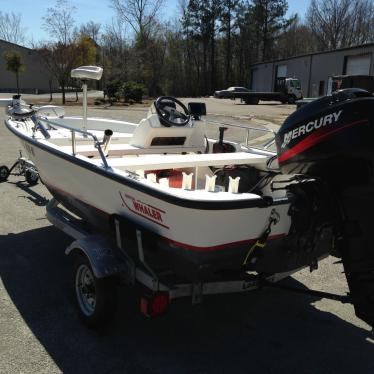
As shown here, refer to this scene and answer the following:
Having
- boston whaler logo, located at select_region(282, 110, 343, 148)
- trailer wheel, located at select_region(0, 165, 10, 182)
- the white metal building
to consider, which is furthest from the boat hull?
the white metal building

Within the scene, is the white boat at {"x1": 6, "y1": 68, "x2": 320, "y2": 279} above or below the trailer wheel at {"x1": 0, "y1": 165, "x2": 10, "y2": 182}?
above

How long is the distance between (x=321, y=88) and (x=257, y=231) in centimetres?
3901

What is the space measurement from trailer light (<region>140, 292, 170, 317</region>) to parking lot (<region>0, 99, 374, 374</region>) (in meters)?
0.33

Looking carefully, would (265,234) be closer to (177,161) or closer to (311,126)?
(311,126)

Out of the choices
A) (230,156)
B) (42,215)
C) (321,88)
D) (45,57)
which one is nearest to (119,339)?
(230,156)

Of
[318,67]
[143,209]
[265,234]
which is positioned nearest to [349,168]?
[265,234]

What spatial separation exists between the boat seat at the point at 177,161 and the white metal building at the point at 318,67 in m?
32.5

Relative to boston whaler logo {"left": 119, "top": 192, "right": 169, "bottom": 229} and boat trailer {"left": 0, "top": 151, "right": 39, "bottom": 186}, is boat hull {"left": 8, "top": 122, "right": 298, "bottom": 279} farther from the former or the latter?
boat trailer {"left": 0, "top": 151, "right": 39, "bottom": 186}

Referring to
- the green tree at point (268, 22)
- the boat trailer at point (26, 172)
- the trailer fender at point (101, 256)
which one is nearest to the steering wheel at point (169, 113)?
the trailer fender at point (101, 256)

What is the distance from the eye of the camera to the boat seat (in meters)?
3.60

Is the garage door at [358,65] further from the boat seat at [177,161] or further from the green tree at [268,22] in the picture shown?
the boat seat at [177,161]

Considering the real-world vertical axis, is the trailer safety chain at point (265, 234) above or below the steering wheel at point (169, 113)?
below

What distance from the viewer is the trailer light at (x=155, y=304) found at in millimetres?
2918

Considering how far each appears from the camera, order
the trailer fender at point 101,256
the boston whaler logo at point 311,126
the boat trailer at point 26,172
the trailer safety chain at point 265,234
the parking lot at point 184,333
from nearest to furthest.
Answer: the boston whaler logo at point 311,126
the trailer safety chain at point 265,234
the parking lot at point 184,333
the trailer fender at point 101,256
the boat trailer at point 26,172
